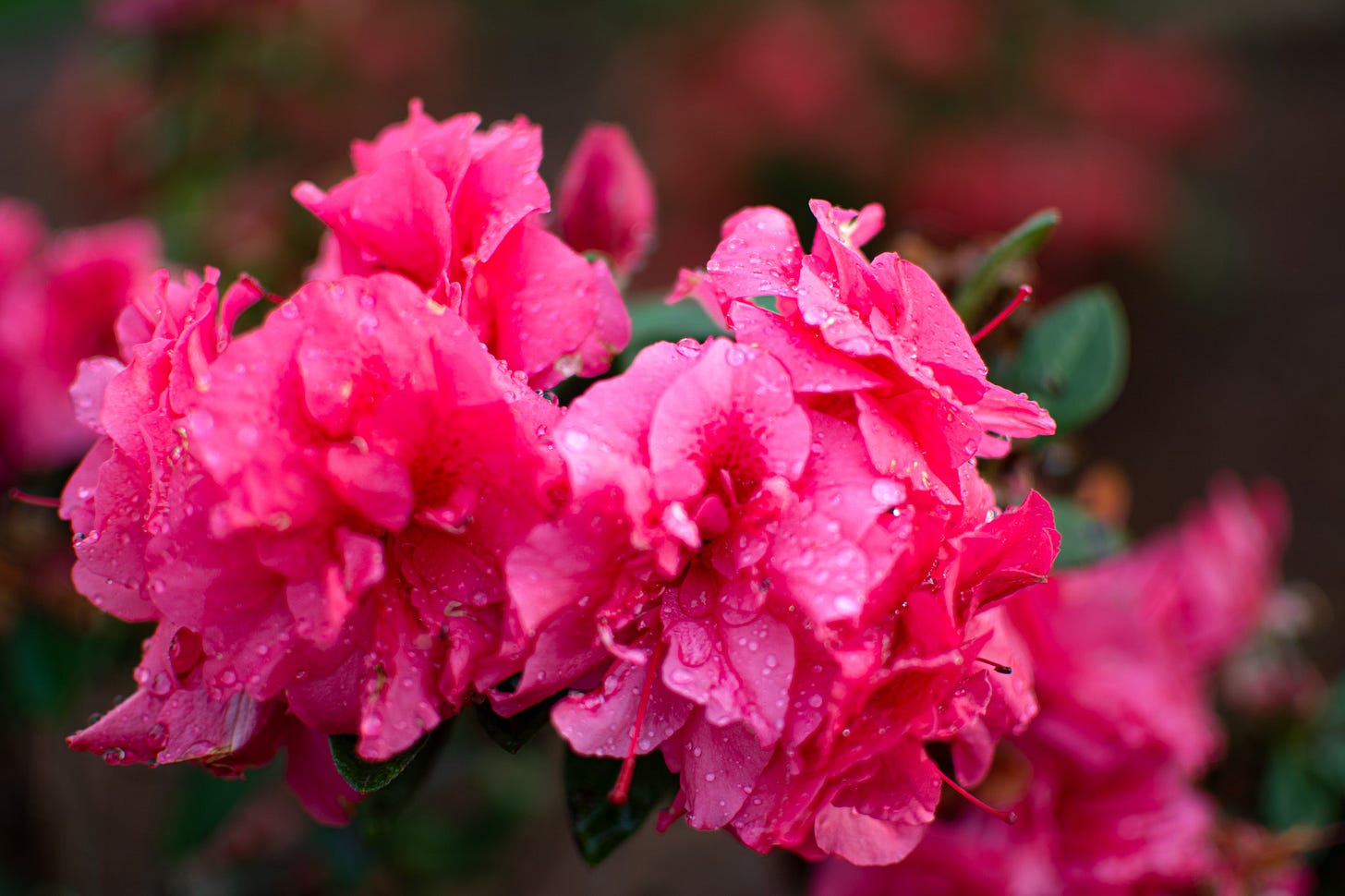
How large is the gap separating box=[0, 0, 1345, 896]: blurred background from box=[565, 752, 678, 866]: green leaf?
21.0 inches

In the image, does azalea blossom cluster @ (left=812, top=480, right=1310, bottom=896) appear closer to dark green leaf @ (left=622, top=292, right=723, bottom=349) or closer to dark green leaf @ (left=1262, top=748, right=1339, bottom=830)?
dark green leaf @ (left=1262, top=748, right=1339, bottom=830)

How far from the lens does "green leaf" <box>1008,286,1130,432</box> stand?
2.78ft

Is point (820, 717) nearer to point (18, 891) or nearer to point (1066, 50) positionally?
point (18, 891)

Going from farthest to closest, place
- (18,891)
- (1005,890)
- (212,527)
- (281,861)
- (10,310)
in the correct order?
1. (18,891)
2. (281,861)
3. (10,310)
4. (1005,890)
5. (212,527)

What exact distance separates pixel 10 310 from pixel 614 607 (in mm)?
908

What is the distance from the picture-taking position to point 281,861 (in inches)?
52.1

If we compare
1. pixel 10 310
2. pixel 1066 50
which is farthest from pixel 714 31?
pixel 10 310

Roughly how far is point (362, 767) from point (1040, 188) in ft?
8.89

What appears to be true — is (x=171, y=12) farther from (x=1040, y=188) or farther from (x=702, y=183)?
(x=1040, y=188)

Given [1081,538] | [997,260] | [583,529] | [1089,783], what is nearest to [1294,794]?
[1089,783]

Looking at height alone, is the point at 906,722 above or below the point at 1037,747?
above

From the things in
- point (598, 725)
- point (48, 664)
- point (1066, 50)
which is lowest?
point (48, 664)

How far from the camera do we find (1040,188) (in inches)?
113

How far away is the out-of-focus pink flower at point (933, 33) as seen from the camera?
297cm
